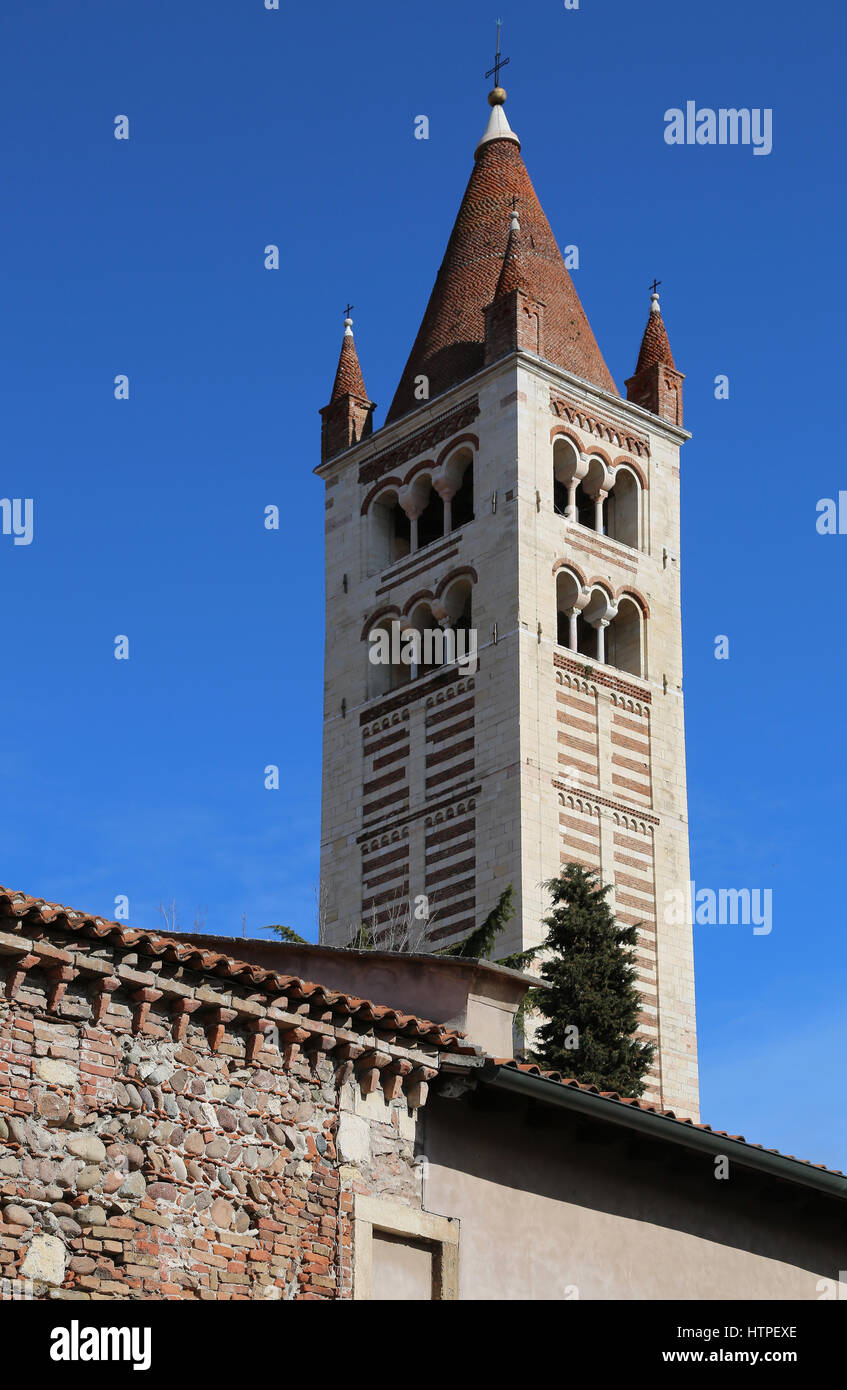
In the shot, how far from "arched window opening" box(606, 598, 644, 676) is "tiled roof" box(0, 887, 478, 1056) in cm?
3189

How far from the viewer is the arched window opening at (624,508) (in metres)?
50.4

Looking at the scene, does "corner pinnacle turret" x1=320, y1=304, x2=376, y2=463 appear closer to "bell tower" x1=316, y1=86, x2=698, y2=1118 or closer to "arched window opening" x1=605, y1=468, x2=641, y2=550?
"bell tower" x1=316, y1=86, x2=698, y2=1118

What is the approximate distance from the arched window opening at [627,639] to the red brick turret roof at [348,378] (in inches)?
351

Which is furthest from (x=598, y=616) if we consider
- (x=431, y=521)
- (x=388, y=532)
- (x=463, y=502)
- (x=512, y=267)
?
(x=512, y=267)

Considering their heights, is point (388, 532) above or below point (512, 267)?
below

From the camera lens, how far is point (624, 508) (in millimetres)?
50750

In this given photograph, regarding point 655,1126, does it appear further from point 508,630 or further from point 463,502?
point 463,502

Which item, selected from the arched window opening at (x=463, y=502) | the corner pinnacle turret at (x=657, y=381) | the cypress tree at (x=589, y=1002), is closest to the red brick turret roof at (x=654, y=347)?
the corner pinnacle turret at (x=657, y=381)

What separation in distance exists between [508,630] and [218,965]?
102 feet

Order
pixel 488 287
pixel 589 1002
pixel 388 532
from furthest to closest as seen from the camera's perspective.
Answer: pixel 488 287 < pixel 388 532 < pixel 589 1002

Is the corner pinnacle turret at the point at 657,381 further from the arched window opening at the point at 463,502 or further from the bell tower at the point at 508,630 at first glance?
the arched window opening at the point at 463,502

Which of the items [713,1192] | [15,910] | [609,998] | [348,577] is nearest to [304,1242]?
[15,910]

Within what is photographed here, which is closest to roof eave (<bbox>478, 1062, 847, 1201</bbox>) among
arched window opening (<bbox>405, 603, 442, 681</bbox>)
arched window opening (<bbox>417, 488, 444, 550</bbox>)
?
arched window opening (<bbox>405, 603, 442, 681</bbox>)

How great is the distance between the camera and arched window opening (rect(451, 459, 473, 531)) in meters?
50.1
